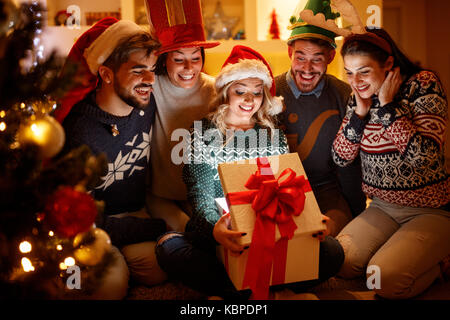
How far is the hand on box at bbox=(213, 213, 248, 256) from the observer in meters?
1.48

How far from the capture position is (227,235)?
1.51m

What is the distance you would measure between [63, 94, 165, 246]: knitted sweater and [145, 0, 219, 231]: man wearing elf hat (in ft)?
0.26

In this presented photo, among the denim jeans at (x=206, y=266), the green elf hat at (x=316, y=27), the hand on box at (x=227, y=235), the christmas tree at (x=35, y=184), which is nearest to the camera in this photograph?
the christmas tree at (x=35, y=184)

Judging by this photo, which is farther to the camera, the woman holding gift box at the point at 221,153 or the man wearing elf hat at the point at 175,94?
the man wearing elf hat at the point at 175,94

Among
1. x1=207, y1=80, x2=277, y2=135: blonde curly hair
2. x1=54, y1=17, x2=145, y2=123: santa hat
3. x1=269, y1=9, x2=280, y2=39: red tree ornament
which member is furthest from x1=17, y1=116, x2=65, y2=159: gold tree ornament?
x1=269, y1=9, x2=280, y2=39: red tree ornament

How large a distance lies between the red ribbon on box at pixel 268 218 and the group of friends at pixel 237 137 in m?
0.14

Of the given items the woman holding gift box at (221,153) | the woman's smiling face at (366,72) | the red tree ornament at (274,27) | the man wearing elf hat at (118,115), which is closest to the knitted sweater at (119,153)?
the man wearing elf hat at (118,115)

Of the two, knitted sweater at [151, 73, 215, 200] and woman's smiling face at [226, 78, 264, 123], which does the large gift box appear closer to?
woman's smiling face at [226, 78, 264, 123]

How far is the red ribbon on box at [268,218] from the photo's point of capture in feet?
4.89

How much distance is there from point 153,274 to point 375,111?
1.32 m

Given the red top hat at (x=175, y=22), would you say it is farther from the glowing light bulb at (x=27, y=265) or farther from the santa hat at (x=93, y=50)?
the glowing light bulb at (x=27, y=265)
